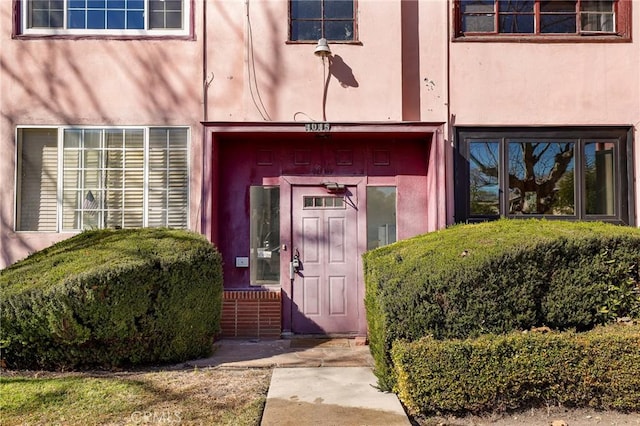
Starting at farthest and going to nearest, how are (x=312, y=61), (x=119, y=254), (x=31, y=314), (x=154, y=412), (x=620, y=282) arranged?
(x=312, y=61)
(x=119, y=254)
(x=31, y=314)
(x=620, y=282)
(x=154, y=412)

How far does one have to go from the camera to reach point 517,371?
4379mm

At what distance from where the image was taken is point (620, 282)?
483 cm

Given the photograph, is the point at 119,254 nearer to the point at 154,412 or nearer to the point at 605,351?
the point at 154,412

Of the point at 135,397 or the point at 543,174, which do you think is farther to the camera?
the point at 543,174

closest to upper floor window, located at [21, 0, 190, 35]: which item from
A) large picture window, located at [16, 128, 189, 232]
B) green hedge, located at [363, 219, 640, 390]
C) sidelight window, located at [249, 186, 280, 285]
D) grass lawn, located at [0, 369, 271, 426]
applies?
large picture window, located at [16, 128, 189, 232]

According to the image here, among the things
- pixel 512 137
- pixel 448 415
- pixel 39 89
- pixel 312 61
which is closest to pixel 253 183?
pixel 312 61

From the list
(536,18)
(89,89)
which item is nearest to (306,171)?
(89,89)

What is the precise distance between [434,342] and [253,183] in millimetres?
4180

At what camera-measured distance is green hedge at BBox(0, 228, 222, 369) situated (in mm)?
5309

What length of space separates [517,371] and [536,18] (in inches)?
223

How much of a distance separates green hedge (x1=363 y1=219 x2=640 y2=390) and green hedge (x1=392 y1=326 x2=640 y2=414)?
9.0 inches

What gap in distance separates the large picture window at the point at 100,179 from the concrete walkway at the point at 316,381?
232cm

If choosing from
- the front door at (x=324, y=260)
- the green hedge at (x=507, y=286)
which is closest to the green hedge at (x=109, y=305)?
the front door at (x=324, y=260)

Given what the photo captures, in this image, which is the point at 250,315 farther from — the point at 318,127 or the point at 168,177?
the point at 318,127
